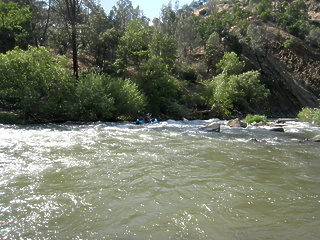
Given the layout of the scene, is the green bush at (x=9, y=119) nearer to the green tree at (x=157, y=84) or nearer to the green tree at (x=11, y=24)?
the green tree at (x=11, y=24)

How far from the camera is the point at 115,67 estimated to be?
33500 mm

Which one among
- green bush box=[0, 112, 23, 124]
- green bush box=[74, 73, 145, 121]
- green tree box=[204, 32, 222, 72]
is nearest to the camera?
green bush box=[0, 112, 23, 124]

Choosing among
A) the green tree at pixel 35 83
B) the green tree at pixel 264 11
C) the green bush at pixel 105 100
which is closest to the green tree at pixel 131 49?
the green bush at pixel 105 100

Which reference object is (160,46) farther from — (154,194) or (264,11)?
(264,11)

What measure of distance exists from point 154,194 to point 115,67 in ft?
98.9

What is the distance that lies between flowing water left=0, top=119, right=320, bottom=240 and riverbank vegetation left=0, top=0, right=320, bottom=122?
9.35 meters

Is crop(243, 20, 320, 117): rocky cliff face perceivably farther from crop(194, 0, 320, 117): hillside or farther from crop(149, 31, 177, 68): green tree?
crop(149, 31, 177, 68): green tree

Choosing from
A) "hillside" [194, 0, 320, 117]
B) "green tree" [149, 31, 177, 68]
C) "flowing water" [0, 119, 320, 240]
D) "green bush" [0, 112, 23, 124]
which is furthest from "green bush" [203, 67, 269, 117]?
"green bush" [0, 112, 23, 124]

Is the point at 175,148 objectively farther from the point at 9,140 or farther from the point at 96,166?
the point at 9,140

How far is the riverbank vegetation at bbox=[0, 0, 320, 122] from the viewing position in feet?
58.7

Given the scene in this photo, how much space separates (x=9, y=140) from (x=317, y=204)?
11.8 meters

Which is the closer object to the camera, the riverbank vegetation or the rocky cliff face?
the riverbank vegetation

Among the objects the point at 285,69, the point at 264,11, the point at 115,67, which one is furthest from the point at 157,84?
the point at 264,11

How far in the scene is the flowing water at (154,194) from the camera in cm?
409
